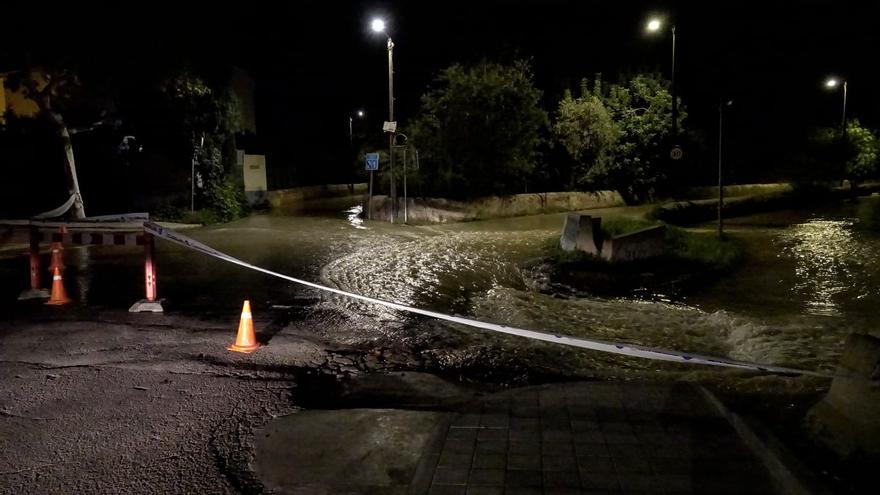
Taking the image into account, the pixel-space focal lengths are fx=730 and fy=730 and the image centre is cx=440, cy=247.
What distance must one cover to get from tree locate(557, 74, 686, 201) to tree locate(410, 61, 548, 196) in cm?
425

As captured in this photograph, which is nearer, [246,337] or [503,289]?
[246,337]

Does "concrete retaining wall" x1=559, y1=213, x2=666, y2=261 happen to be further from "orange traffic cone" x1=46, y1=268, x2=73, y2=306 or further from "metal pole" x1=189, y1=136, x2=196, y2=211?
"metal pole" x1=189, y1=136, x2=196, y2=211

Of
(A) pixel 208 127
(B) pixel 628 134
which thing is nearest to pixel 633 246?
(A) pixel 208 127

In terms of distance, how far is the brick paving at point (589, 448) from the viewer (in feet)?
14.2

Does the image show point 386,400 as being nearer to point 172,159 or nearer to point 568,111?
point 172,159

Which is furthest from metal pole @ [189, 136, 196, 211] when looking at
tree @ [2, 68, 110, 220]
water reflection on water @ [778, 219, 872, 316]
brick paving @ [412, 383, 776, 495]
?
brick paving @ [412, 383, 776, 495]

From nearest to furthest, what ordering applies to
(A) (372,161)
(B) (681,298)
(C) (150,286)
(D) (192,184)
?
(C) (150,286), (B) (681,298), (A) (372,161), (D) (192,184)

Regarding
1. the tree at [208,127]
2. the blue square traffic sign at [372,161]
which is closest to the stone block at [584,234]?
the blue square traffic sign at [372,161]

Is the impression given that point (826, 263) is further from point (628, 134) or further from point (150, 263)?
point (628, 134)

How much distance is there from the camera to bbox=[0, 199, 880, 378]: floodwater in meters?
8.95

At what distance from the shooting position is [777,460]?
4473 mm

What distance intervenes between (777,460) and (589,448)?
1140 mm

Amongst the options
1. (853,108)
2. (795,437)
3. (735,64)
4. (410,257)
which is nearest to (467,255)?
(410,257)

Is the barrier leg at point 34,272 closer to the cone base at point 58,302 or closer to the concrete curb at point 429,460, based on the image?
the cone base at point 58,302
